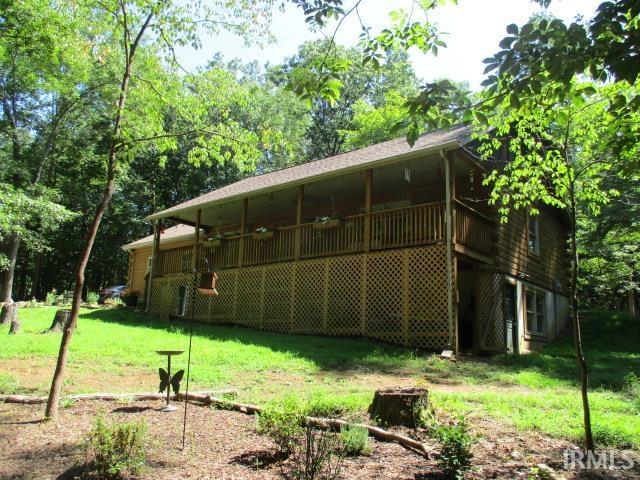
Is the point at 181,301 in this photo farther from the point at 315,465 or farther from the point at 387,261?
the point at 315,465

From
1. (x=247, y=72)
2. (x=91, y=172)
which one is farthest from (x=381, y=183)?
Result: (x=247, y=72)

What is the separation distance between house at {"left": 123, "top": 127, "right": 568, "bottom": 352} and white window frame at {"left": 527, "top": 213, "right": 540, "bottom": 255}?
48mm

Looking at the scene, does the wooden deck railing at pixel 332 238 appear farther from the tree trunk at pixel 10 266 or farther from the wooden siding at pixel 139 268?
the tree trunk at pixel 10 266

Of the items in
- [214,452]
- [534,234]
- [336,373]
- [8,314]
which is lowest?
[214,452]

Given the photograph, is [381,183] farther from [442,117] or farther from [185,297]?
[442,117]

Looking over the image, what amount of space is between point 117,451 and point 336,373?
18.5ft

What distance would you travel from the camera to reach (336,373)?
29.9 feet

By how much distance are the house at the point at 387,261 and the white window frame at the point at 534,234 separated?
0.16ft

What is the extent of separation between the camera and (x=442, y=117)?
154 inches

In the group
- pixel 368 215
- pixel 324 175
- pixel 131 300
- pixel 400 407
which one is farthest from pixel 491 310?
pixel 131 300

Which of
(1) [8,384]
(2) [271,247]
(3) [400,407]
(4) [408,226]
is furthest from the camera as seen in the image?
(2) [271,247]

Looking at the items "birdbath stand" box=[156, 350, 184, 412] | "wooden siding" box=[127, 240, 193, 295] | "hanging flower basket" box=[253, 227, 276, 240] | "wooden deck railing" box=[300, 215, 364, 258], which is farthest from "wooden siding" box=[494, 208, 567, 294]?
"wooden siding" box=[127, 240, 193, 295]

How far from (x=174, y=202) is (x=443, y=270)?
A: 31.6 metres

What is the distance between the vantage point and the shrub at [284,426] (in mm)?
4219
